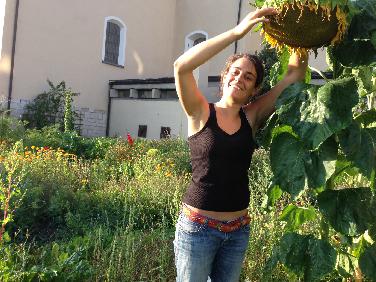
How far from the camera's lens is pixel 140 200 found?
18.4ft

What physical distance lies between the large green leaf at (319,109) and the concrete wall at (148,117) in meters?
10.6

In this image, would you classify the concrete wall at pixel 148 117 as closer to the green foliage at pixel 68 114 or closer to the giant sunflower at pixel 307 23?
the green foliage at pixel 68 114

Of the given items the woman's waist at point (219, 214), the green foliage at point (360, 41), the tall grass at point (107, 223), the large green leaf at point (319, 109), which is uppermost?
the green foliage at point (360, 41)

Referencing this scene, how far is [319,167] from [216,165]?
0.47 metres

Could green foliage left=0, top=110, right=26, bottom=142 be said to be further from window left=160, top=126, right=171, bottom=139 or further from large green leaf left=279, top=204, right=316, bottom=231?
large green leaf left=279, top=204, right=316, bottom=231

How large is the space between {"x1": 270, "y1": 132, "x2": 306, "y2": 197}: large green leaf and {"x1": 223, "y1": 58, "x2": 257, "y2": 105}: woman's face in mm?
327

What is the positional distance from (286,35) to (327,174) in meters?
0.59

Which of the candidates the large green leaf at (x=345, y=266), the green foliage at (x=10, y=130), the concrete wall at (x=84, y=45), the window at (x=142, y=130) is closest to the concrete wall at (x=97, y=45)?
the concrete wall at (x=84, y=45)

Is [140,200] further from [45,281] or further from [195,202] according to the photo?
[195,202]

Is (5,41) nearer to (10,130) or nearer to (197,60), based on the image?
(10,130)

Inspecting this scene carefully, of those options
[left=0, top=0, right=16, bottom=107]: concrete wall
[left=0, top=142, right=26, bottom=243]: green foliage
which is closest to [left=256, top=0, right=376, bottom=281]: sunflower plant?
[left=0, top=142, right=26, bottom=243]: green foliage

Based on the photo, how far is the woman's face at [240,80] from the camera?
2355 mm

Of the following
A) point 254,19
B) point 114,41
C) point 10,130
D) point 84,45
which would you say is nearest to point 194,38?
point 114,41

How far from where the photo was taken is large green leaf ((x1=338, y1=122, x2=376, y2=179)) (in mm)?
2039
